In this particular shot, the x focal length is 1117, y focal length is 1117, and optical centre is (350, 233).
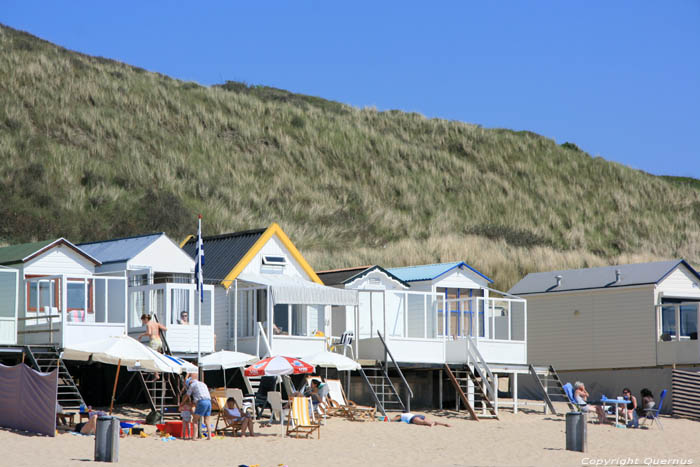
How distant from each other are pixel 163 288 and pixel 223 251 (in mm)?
3894

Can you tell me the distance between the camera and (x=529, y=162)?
236 feet

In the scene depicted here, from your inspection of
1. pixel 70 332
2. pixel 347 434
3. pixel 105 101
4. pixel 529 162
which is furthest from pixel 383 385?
pixel 529 162

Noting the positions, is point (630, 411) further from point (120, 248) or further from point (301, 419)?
point (120, 248)

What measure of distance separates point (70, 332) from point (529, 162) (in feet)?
168

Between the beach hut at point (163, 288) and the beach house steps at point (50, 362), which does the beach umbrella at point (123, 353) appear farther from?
the beach hut at point (163, 288)

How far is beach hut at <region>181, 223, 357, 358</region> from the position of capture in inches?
1050

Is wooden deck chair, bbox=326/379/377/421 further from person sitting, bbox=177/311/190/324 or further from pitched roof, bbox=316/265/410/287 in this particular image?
pitched roof, bbox=316/265/410/287

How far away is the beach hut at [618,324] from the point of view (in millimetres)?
31484

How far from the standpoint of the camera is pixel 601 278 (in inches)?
A: 1325

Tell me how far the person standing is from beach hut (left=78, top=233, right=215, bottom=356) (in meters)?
3.41

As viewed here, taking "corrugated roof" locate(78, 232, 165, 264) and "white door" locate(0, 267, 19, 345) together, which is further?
"corrugated roof" locate(78, 232, 165, 264)

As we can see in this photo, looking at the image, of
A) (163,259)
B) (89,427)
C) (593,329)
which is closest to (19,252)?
(163,259)

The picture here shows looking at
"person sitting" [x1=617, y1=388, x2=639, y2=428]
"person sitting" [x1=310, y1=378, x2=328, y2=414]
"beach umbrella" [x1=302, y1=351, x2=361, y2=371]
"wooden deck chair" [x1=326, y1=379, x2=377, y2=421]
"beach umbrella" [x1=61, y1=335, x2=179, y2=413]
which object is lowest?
"person sitting" [x1=617, y1=388, x2=639, y2=428]

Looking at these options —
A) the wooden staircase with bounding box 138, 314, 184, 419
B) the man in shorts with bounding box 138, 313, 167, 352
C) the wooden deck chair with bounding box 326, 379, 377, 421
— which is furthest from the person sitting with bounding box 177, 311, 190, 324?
the wooden deck chair with bounding box 326, 379, 377, 421
